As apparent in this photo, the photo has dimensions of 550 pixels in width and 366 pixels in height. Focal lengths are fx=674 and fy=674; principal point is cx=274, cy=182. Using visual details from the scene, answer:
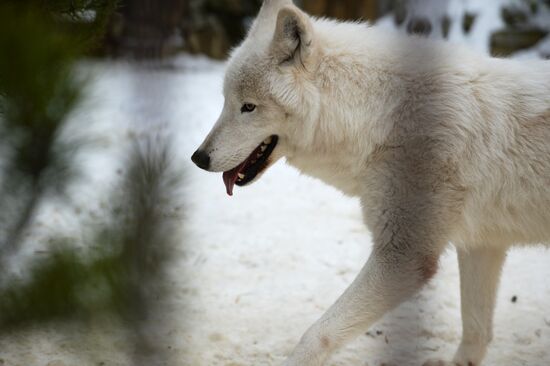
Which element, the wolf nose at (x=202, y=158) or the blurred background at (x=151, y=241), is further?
the wolf nose at (x=202, y=158)

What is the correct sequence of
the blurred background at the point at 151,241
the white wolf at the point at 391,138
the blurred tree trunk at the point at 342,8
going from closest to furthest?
the blurred background at the point at 151,241 < the white wolf at the point at 391,138 < the blurred tree trunk at the point at 342,8

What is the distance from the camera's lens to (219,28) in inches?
439

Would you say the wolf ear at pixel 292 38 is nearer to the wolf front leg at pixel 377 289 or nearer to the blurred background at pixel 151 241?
the blurred background at pixel 151 241

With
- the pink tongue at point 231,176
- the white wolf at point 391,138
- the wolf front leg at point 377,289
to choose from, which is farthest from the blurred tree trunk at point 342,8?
the wolf front leg at point 377,289

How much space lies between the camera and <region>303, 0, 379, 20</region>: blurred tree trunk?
35.1ft

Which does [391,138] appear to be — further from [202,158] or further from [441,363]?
[441,363]

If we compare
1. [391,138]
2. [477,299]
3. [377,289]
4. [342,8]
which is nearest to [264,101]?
[391,138]

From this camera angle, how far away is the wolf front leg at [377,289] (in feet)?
8.82

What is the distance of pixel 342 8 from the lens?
10719 mm

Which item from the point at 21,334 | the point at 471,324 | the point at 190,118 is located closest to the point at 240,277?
the point at 471,324

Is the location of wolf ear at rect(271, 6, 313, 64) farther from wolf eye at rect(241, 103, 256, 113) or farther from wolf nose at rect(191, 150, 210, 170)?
wolf nose at rect(191, 150, 210, 170)

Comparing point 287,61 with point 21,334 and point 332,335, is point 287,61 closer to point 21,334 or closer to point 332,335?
point 332,335

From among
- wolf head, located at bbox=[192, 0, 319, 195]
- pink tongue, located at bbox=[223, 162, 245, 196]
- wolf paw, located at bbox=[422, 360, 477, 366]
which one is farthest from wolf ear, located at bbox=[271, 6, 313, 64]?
wolf paw, located at bbox=[422, 360, 477, 366]

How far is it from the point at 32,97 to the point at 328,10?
9.36 m
